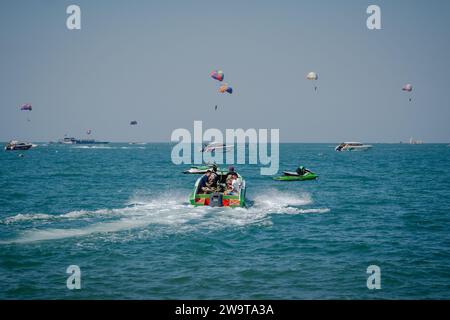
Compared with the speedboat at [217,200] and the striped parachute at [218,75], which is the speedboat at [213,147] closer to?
the striped parachute at [218,75]

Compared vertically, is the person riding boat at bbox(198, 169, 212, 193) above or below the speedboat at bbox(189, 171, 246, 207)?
above

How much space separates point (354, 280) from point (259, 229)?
6.62 metres

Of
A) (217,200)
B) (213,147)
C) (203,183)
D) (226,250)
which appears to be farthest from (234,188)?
(213,147)

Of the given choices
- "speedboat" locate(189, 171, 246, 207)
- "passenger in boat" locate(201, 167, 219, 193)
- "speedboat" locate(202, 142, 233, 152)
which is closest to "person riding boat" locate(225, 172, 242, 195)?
"speedboat" locate(189, 171, 246, 207)

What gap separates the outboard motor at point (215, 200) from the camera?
21.3 metres

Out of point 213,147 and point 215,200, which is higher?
point 215,200

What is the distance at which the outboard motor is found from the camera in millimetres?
21281

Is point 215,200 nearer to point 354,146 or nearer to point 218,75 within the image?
point 218,75

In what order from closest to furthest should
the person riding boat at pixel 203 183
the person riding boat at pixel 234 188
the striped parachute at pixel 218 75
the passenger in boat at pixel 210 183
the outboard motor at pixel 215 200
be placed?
the outboard motor at pixel 215 200, the person riding boat at pixel 234 188, the passenger in boat at pixel 210 183, the person riding boat at pixel 203 183, the striped parachute at pixel 218 75

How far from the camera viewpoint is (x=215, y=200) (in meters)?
21.3

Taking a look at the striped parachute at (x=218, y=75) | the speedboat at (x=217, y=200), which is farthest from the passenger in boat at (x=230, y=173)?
the striped parachute at (x=218, y=75)

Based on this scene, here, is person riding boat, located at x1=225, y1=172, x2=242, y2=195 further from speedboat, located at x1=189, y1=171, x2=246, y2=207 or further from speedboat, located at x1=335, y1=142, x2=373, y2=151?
speedboat, located at x1=335, y1=142, x2=373, y2=151

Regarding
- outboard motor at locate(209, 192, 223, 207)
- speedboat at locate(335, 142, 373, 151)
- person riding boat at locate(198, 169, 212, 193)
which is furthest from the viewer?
speedboat at locate(335, 142, 373, 151)
